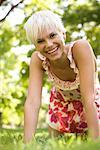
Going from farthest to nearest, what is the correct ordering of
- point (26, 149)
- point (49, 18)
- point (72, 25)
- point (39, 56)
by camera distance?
point (72, 25) < point (39, 56) < point (49, 18) < point (26, 149)

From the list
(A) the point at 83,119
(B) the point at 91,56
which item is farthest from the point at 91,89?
(A) the point at 83,119

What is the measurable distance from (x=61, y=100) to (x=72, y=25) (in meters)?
7.96

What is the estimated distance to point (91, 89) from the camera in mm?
2820

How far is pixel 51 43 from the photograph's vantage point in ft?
9.23

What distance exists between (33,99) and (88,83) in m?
0.49

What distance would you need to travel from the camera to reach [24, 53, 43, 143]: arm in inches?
116

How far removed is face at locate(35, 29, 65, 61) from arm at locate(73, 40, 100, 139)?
152mm

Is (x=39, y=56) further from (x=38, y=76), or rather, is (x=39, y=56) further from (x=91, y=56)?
(x=91, y=56)

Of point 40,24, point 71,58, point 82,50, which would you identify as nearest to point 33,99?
point 71,58

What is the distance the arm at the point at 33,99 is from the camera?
2.94 meters

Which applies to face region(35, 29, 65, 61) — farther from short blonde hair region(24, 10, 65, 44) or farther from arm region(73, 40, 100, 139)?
arm region(73, 40, 100, 139)

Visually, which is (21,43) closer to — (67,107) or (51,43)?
(67,107)

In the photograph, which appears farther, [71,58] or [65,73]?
[65,73]

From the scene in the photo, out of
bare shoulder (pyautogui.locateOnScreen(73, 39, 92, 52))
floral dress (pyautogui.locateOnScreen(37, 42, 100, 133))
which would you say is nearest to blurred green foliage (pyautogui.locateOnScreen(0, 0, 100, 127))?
floral dress (pyautogui.locateOnScreen(37, 42, 100, 133))
